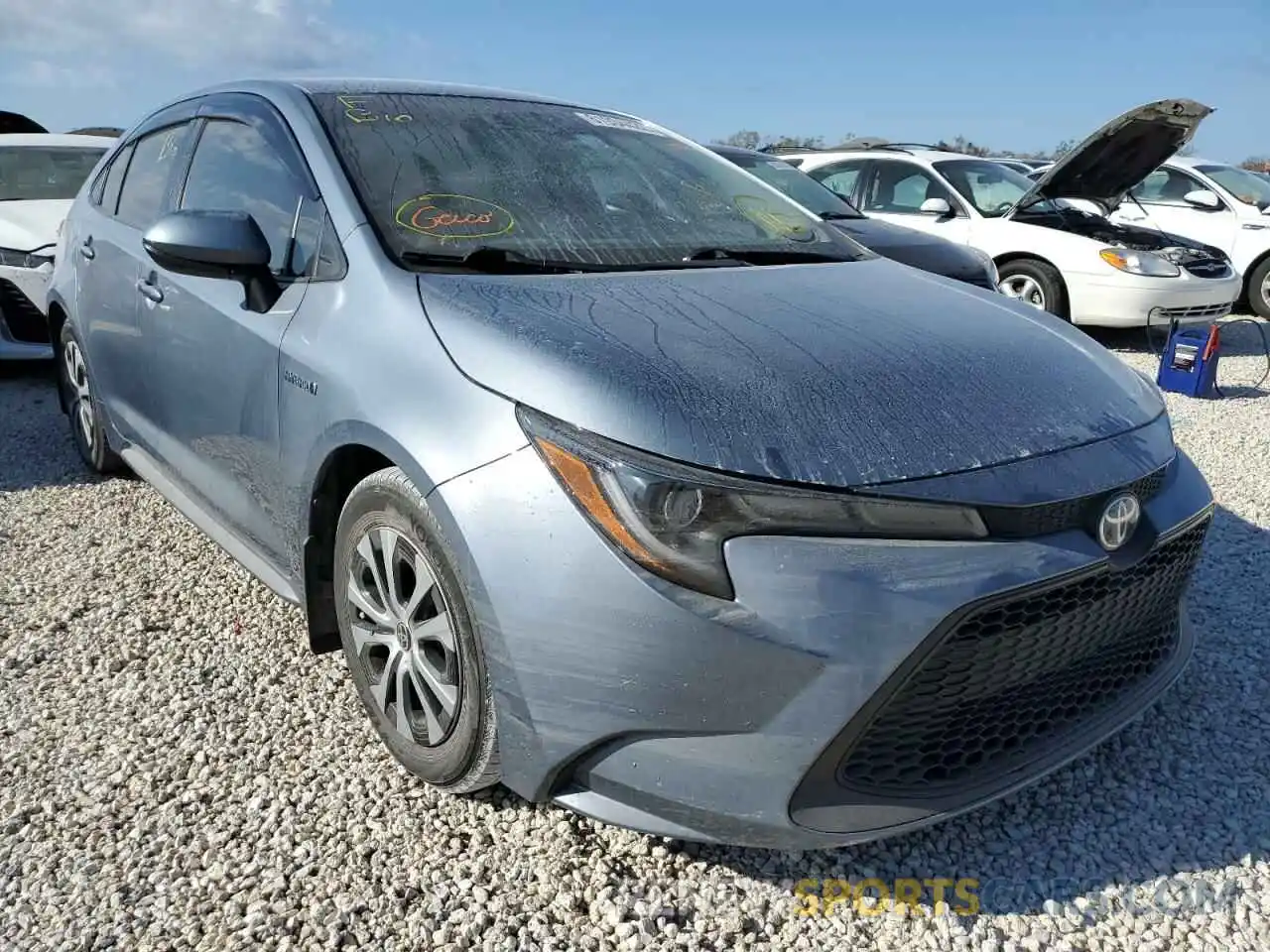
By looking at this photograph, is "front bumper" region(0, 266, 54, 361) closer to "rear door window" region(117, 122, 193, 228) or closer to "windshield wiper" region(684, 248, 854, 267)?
"rear door window" region(117, 122, 193, 228)

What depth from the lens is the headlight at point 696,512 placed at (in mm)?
1678

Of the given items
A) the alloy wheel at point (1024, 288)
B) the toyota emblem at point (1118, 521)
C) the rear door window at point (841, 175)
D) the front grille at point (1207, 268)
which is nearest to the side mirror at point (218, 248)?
the toyota emblem at point (1118, 521)

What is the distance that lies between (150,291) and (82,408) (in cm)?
147

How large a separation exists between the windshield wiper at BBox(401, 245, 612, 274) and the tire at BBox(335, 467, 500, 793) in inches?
20.0

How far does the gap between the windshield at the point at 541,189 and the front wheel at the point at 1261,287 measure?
8.40m

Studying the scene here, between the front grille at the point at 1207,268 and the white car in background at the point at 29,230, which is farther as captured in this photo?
the front grille at the point at 1207,268

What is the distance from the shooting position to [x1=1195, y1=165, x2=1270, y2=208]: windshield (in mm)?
9883

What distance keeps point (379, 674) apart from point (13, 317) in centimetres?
503

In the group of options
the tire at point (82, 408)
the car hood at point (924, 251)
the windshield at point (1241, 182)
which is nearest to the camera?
the tire at point (82, 408)

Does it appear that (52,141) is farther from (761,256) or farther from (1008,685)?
(1008,685)

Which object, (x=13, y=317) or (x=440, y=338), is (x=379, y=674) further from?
(x=13, y=317)

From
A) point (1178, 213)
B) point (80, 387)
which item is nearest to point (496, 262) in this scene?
point (80, 387)

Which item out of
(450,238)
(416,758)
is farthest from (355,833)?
(450,238)

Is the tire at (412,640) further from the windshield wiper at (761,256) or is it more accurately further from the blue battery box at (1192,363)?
the blue battery box at (1192,363)
